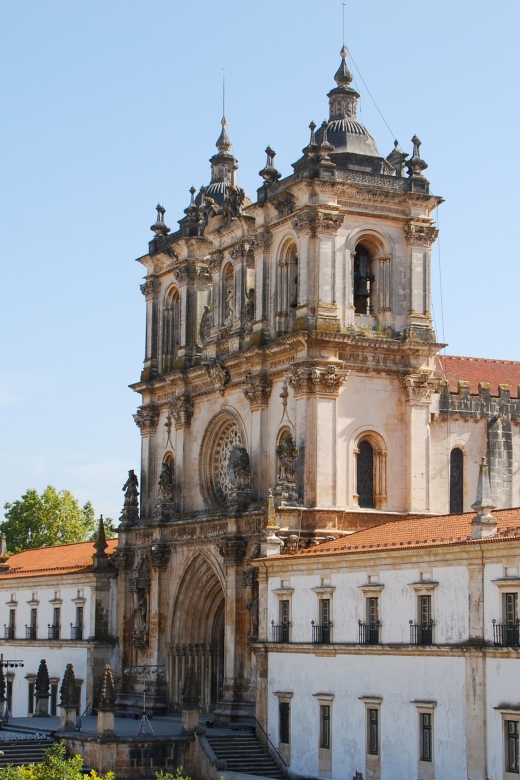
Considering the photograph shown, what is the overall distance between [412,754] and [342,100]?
99.4 ft

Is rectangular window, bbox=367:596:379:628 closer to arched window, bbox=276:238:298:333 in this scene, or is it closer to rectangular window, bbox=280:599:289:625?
rectangular window, bbox=280:599:289:625

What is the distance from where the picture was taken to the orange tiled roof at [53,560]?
271ft

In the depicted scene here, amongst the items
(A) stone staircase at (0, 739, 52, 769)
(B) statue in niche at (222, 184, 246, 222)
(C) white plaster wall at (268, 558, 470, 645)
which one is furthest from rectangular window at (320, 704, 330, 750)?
(B) statue in niche at (222, 184, 246, 222)

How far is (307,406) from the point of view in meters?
61.8

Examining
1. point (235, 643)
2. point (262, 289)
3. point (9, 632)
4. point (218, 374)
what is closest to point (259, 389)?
point (218, 374)

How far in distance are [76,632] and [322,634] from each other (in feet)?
87.7

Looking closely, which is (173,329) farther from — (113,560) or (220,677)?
(220,677)

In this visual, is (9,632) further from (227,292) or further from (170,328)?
(227,292)

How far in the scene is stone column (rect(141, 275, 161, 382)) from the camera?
76688 millimetres

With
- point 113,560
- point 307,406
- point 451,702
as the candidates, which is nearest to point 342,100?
point 307,406

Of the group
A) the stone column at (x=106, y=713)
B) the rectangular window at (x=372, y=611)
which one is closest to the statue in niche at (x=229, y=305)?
the stone column at (x=106, y=713)

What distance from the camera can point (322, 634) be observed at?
54.5 m

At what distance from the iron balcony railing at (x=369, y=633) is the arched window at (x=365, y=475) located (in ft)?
37.1

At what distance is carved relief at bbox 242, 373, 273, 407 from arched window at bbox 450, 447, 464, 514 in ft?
25.7
